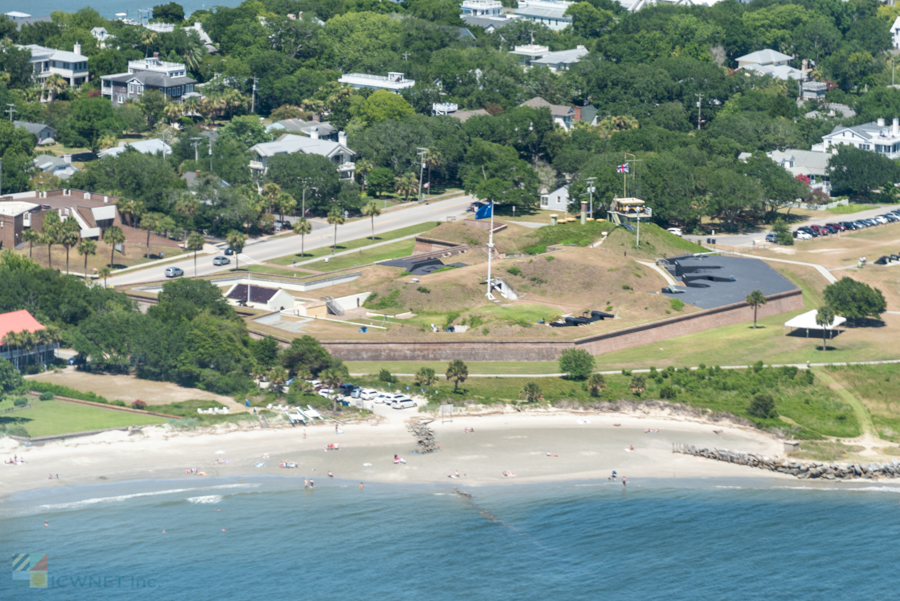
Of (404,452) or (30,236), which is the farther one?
(30,236)

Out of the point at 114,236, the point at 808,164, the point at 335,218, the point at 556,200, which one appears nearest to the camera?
the point at 114,236

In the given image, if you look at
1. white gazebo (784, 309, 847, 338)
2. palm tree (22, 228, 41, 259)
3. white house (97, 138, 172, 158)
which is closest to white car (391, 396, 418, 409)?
white gazebo (784, 309, 847, 338)

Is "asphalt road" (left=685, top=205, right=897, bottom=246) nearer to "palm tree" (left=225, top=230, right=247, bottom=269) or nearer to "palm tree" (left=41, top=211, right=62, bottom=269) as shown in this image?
"palm tree" (left=225, top=230, right=247, bottom=269)

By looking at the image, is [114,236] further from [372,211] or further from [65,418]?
[65,418]

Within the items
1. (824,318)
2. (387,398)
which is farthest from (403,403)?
(824,318)

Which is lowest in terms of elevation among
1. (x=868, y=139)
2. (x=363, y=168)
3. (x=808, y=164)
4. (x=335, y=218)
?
(x=335, y=218)

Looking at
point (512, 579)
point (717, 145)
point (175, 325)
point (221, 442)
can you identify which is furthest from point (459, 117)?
point (512, 579)
